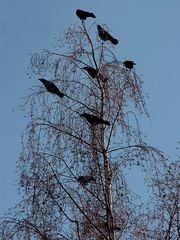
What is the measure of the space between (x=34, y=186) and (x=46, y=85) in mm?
980

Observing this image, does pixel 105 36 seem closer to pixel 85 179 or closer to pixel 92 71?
pixel 92 71

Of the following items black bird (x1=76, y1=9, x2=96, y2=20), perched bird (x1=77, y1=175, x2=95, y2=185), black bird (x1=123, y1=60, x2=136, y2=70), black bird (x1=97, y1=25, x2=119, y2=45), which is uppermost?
black bird (x1=76, y1=9, x2=96, y2=20)

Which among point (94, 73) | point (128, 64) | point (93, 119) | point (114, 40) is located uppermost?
point (114, 40)

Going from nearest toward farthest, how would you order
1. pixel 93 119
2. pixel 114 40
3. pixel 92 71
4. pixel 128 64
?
pixel 93 119, pixel 92 71, pixel 128 64, pixel 114 40

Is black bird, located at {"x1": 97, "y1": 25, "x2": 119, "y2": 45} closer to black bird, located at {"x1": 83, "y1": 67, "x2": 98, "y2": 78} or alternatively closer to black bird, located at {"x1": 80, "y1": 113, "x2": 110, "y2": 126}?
black bird, located at {"x1": 83, "y1": 67, "x2": 98, "y2": 78}

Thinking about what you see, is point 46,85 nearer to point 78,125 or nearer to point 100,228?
point 78,125

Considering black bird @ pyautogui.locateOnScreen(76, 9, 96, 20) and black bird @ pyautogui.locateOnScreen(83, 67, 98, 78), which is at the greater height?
black bird @ pyautogui.locateOnScreen(76, 9, 96, 20)

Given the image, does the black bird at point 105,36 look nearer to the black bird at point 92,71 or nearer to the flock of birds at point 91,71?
the flock of birds at point 91,71

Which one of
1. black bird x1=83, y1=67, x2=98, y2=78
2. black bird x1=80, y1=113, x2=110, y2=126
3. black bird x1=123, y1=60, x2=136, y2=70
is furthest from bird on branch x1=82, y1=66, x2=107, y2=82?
black bird x1=80, y1=113, x2=110, y2=126

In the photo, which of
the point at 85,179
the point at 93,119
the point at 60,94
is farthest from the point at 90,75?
the point at 85,179

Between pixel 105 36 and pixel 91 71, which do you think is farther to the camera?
pixel 105 36

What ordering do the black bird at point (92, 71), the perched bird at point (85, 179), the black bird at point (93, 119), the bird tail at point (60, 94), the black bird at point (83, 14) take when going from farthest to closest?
1. the black bird at point (83, 14)
2. the black bird at point (92, 71)
3. the bird tail at point (60, 94)
4. the black bird at point (93, 119)
5. the perched bird at point (85, 179)

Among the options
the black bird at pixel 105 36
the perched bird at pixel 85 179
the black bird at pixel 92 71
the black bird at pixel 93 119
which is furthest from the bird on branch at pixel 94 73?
the perched bird at pixel 85 179

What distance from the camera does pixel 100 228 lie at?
20.6 ft
